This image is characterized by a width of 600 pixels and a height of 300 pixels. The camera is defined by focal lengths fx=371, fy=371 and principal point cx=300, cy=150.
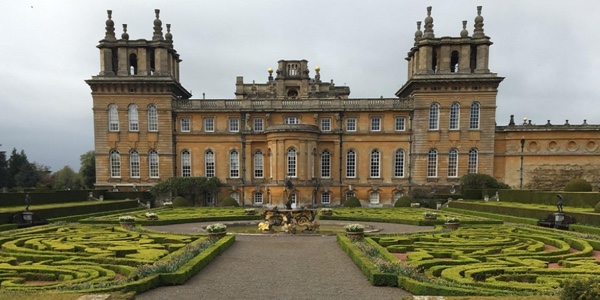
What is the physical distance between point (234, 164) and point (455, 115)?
914 inches

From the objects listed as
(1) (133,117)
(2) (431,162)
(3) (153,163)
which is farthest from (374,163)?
(1) (133,117)

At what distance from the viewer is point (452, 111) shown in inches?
1470

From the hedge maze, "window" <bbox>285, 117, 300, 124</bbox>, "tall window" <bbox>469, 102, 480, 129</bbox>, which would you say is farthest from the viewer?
"window" <bbox>285, 117, 300, 124</bbox>

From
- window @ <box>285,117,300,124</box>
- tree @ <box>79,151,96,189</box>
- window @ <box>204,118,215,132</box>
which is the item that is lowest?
tree @ <box>79,151,96,189</box>

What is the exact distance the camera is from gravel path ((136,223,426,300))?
9.10 metres

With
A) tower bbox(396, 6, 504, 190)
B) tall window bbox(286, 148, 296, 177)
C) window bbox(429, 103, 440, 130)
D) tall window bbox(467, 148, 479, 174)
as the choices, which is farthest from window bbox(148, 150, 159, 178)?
tall window bbox(467, 148, 479, 174)

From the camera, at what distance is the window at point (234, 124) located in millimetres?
39406

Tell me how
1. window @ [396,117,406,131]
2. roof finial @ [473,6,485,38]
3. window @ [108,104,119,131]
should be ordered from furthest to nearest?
window @ [396,117,406,131] → window @ [108,104,119,131] → roof finial @ [473,6,485,38]

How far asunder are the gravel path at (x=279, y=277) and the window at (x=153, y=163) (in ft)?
84.9

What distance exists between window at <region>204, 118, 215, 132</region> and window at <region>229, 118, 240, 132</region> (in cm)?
182

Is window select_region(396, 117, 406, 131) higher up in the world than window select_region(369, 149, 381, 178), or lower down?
higher up

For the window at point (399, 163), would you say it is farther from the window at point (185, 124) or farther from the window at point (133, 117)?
the window at point (133, 117)

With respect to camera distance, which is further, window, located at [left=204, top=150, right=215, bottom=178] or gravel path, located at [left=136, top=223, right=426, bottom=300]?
window, located at [left=204, top=150, right=215, bottom=178]

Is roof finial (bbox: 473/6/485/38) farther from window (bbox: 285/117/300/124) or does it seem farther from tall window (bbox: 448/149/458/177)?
window (bbox: 285/117/300/124)
